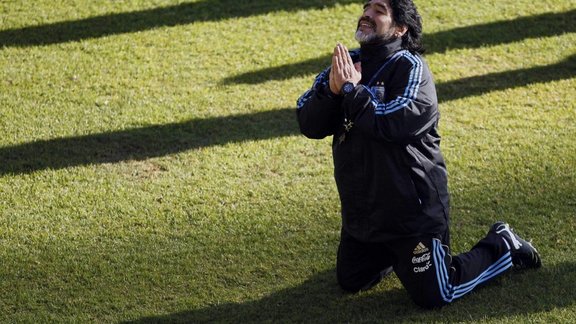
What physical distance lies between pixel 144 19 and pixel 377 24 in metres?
5.22

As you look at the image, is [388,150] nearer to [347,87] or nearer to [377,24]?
[347,87]

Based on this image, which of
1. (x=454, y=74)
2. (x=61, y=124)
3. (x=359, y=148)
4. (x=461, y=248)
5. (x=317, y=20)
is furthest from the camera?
(x=317, y=20)

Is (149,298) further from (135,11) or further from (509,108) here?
(135,11)

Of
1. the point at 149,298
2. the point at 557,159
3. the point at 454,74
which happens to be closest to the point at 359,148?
the point at 149,298

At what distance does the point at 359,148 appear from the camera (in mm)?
6086

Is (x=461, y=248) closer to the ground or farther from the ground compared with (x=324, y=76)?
closer to the ground

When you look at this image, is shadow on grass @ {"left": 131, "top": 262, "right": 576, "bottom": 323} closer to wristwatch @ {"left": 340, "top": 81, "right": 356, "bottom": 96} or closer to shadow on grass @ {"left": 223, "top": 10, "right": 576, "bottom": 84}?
wristwatch @ {"left": 340, "top": 81, "right": 356, "bottom": 96}

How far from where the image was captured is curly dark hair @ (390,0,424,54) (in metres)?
6.15

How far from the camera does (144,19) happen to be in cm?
1093

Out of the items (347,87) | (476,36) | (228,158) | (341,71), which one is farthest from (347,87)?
(476,36)

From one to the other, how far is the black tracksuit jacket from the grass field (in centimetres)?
55

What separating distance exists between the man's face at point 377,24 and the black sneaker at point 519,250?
1405 mm

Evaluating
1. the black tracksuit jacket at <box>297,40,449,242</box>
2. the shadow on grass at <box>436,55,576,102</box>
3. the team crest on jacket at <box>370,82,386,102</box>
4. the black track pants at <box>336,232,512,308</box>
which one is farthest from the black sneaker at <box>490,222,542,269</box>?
the shadow on grass at <box>436,55,576,102</box>

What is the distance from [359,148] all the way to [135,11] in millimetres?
5579
